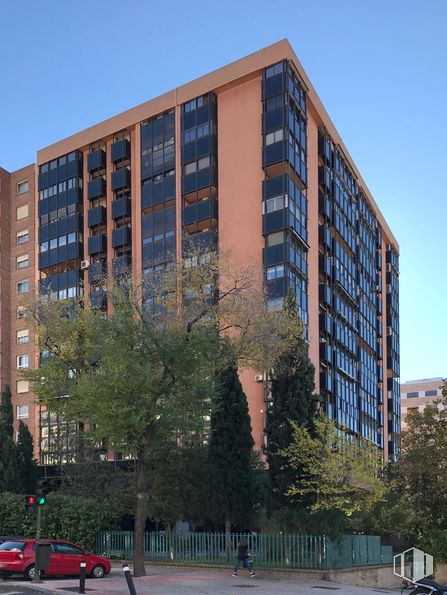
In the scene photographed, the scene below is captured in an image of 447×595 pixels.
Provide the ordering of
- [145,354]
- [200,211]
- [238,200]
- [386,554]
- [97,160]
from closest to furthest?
[145,354] < [386,554] < [238,200] < [200,211] < [97,160]

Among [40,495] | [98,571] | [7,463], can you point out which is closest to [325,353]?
[7,463]

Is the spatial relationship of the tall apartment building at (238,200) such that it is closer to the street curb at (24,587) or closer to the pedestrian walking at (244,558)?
the pedestrian walking at (244,558)

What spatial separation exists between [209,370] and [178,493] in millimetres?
6427

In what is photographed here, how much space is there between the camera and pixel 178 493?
32.8m

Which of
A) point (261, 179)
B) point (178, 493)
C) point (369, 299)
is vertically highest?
point (261, 179)

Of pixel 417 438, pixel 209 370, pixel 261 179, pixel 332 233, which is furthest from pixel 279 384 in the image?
pixel 332 233

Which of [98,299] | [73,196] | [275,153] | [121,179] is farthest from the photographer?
[73,196]

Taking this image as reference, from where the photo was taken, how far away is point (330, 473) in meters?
28.3

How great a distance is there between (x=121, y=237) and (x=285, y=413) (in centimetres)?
3331

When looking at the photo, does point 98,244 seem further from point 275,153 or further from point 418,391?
point 418,391

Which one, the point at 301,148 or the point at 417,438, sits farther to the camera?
the point at 301,148

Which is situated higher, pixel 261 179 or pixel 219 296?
pixel 261 179

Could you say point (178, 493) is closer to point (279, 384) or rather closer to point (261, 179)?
point (279, 384)

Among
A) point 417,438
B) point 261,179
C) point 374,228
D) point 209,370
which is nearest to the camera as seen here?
point 209,370
